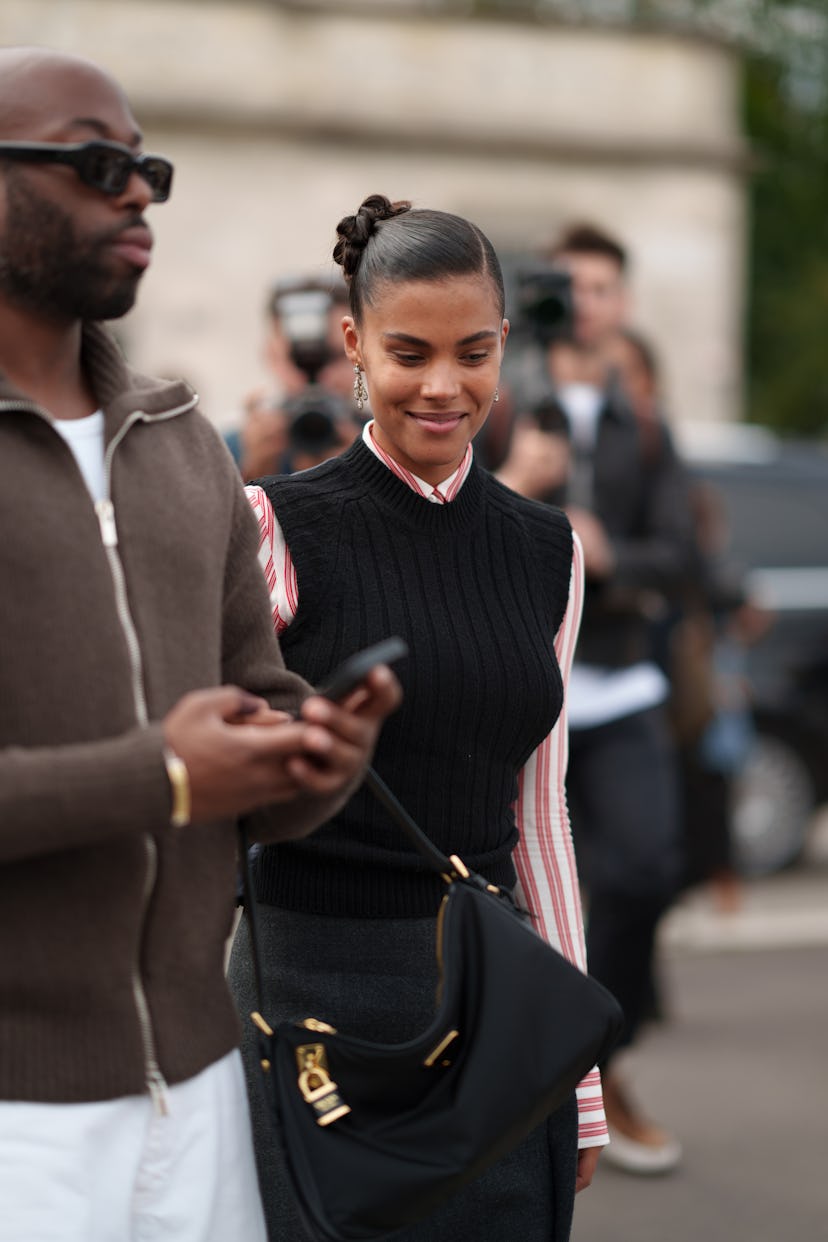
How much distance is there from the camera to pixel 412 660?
2615mm

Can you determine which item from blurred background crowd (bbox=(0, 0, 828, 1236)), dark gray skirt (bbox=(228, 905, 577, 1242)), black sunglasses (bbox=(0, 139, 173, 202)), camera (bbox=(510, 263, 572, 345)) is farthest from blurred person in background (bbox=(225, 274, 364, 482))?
blurred background crowd (bbox=(0, 0, 828, 1236))

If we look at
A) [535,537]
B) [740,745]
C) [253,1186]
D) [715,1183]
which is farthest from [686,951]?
[253,1186]

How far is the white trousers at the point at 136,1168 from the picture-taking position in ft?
Result: 6.59

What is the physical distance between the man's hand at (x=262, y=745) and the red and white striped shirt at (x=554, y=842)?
2.57 ft

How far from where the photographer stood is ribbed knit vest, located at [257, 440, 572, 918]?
2609mm

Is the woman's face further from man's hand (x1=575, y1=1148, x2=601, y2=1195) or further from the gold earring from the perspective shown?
man's hand (x1=575, y1=1148, x2=601, y2=1195)

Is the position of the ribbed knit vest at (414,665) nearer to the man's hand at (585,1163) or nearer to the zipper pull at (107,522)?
the man's hand at (585,1163)

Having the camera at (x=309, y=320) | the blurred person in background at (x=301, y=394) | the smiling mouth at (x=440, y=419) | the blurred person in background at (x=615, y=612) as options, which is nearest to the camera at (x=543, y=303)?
the blurred person in background at (x=615, y=612)

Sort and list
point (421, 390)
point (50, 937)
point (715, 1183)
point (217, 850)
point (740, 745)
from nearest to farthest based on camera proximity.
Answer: point (50, 937), point (217, 850), point (421, 390), point (715, 1183), point (740, 745)

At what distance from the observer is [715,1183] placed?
504cm

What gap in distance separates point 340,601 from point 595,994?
2.06 feet

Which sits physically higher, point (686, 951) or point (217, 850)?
point (217, 850)

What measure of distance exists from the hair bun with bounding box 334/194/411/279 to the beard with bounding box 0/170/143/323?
0.69 metres

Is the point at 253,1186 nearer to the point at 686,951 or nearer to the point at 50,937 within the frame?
the point at 50,937
